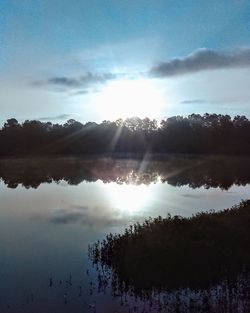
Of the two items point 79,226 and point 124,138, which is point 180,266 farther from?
→ point 124,138

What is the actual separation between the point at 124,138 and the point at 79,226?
4707 inches

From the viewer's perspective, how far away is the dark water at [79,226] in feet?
50.6

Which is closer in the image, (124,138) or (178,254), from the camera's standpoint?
(178,254)

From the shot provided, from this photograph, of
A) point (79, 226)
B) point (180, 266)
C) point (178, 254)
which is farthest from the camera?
point (79, 226)

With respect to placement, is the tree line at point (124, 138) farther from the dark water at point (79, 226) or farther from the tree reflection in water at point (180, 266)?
the tree reflection in water at point (180, 266)

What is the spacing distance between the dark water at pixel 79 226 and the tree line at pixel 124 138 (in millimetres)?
75283

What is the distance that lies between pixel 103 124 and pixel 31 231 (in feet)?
423

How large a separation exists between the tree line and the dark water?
75.3 m

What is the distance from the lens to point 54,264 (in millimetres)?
20000

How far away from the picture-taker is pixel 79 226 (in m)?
28.3

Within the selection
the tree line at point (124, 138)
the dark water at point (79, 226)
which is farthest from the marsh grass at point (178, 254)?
the tree line at point (124, 138)

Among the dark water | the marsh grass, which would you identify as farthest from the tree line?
the marsh grass

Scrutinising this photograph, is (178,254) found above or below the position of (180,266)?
above

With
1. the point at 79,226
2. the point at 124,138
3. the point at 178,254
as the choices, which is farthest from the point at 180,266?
the point at 124,138
